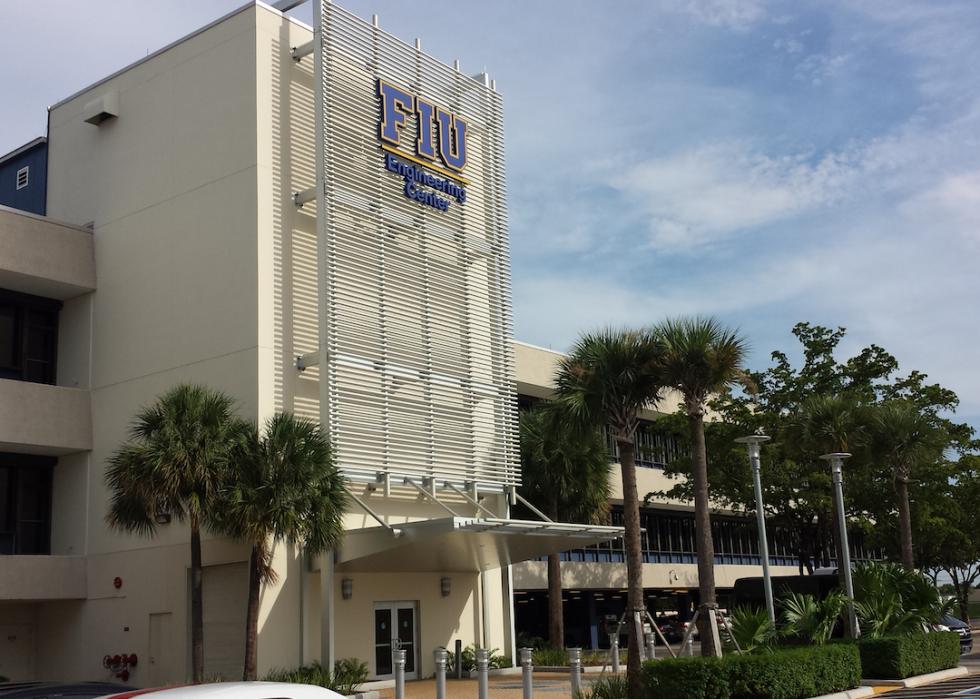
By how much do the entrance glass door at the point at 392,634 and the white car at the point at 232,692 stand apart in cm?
1976

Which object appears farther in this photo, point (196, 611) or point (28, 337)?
point (28, 337)

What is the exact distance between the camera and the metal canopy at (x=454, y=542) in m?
24.2

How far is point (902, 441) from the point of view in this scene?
36.0 meters

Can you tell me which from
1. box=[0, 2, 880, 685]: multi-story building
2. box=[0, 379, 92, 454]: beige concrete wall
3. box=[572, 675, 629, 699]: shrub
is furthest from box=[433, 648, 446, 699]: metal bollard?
box=[0, 379, 92, 454]: beige concrete wall

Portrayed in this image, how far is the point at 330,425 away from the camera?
25.5 m

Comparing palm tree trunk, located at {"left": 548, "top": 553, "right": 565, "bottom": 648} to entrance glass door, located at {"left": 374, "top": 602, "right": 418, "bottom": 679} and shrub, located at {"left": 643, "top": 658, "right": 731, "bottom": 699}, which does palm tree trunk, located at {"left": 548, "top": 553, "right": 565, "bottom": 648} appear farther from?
shrub, located at {"left": 643, "top": 658, "right": 731, "bottom": 699}

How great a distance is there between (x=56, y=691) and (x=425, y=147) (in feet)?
76.7

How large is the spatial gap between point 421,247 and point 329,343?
15.0ft

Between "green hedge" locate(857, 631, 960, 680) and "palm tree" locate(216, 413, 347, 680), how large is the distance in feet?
38.0

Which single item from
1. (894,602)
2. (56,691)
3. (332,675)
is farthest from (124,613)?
(56,691)

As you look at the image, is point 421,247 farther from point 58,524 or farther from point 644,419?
point 644,419

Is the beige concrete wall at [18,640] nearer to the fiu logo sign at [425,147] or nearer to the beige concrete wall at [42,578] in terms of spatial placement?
the beige concrete wall at [42,578]

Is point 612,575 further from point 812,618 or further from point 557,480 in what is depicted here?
point 812,618

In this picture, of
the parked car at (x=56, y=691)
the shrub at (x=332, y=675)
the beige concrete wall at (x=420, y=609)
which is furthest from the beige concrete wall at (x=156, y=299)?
the parked car at (x=56, y=691)
